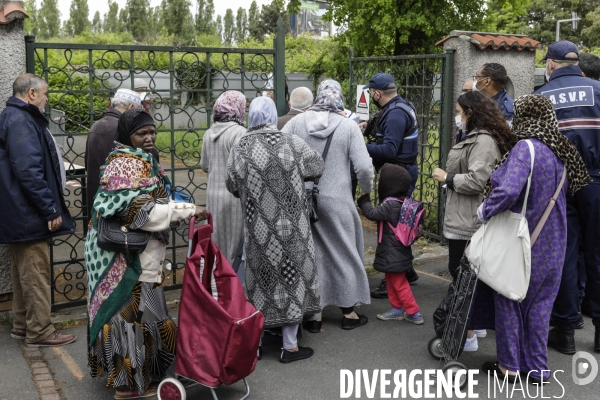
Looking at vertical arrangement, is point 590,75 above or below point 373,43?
below

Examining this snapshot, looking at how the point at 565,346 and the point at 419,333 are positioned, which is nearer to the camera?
the point at 565,346

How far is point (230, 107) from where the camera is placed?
5098mm

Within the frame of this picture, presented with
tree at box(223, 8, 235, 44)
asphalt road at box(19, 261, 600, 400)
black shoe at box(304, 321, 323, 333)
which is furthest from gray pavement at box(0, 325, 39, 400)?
tree at box(223, 8, 235, 44)

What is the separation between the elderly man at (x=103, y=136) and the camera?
18.3ft

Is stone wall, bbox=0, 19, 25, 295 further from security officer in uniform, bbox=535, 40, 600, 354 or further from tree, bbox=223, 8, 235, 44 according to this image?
tree, bbox=223, 8, 235, 44

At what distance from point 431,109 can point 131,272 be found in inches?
193

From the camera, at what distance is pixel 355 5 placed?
1509cm

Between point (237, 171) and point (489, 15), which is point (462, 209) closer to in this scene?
point (237, 171)

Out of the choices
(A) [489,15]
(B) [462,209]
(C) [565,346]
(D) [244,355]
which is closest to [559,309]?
(C) [565,346]

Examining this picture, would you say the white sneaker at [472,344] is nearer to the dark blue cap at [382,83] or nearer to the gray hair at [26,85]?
the dark blue cap at [382,83]

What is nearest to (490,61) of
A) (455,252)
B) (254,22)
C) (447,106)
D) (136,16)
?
(447,106)

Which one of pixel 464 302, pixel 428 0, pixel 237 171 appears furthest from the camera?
pixel 428 0

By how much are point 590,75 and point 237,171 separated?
3.27m

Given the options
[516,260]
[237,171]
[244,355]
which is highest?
[237,171]
